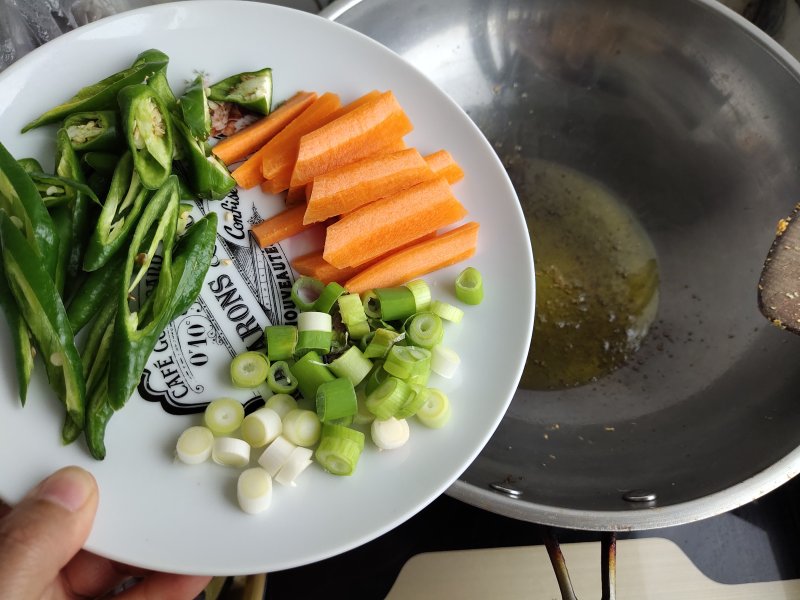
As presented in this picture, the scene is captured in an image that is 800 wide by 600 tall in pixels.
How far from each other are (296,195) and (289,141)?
110 millimetres

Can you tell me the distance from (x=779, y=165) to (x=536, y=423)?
3.55 ft

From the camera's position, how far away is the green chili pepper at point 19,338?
1.01m

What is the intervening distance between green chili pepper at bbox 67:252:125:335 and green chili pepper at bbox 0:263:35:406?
7cm

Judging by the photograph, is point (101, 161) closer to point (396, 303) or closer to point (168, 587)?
point (396, 303)

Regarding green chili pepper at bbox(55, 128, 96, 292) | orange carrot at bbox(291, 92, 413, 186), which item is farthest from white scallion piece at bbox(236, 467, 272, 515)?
orange carrot at bbox(291, 92, 413, 186)

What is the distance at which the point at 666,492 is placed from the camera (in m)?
1.48

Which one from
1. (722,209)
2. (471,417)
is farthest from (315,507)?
(722,209)

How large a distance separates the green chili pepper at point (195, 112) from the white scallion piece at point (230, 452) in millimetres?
567

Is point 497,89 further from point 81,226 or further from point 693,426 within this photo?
point 81,226

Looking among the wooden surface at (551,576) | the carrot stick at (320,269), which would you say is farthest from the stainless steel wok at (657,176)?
the carrot stick at (320,269)

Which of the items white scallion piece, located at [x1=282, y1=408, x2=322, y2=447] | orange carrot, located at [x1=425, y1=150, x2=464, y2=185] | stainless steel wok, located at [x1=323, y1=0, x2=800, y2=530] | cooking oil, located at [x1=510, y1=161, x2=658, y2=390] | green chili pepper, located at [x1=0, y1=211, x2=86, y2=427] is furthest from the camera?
cooking oil, located at [x1=510, y1=161, x2=658, y2=390]

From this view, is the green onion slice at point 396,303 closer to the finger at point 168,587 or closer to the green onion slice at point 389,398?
the green onion slice at point 389,398

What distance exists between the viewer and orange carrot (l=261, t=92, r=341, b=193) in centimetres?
128

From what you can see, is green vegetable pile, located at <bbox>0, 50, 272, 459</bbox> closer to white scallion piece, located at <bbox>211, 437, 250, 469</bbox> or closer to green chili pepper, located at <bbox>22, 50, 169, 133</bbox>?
green chili pepper, located at <bbox>22, 50, 169, 133</bbox>
